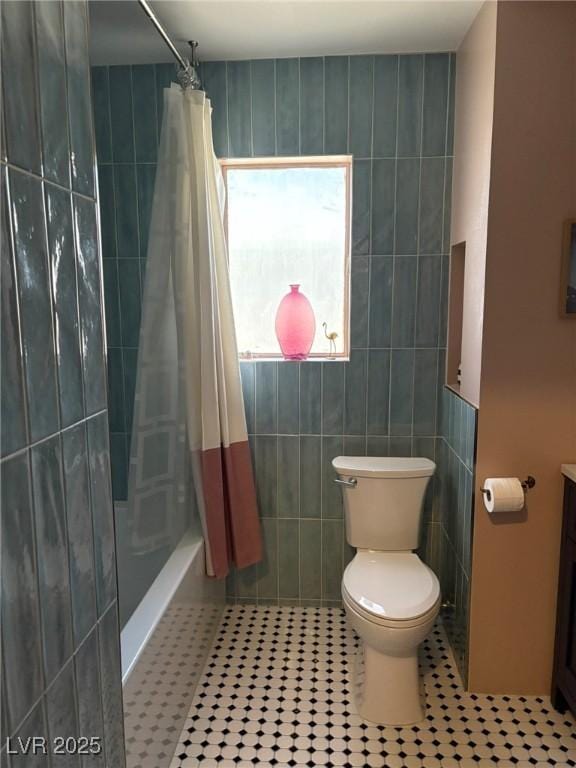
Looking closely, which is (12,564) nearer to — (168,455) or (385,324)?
(168,455)

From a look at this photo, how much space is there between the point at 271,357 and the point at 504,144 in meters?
1.33

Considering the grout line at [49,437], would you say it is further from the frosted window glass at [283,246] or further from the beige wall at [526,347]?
the frosted window glass at [283,246]

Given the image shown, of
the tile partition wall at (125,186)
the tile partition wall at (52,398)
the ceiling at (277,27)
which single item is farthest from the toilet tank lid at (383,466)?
the ceiling at (277,27)

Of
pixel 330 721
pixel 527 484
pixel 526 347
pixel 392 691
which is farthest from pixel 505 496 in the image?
pixel 330 721

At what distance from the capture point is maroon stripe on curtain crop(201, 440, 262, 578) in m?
2.22

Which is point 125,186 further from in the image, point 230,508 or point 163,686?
point 163,686

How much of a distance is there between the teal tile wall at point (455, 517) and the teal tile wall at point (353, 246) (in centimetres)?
5

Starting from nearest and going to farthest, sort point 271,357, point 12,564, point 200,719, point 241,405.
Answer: point 12,564, point 200,719, point 241,405, point 271,357

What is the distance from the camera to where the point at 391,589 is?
2.00m

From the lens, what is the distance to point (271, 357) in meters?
2.60

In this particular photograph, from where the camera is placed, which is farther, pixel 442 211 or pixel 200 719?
pixel 442 211

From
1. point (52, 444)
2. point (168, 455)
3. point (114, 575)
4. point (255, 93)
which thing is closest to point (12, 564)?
point (52, 444)

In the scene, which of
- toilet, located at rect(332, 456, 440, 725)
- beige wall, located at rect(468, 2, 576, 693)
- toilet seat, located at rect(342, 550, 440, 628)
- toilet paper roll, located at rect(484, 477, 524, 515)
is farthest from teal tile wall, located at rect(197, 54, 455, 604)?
toilet paper roll, located at rect(484, 477, 524, 515)

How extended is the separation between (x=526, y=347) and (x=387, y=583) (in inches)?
40.3
